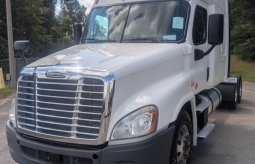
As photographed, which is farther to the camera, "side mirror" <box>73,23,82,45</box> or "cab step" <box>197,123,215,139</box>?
"side mirror" <box>73,23,82,45</box>

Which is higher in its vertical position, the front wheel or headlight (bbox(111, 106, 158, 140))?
headlight (bbox(111, 106, 158, 140))

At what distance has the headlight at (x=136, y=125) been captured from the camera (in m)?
3.00

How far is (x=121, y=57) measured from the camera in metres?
3.51

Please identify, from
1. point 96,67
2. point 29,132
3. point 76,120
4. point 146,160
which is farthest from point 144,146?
point 29,132

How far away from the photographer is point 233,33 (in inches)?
939

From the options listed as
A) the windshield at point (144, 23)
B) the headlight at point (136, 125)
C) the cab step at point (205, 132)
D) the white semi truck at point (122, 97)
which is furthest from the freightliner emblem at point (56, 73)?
the cab step at point (205, 132)

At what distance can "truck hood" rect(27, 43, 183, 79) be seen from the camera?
3205 millimetres

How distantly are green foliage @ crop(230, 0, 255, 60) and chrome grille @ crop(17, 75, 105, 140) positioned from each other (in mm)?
22361

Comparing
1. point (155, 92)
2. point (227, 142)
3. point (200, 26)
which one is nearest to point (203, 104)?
point (227, 142)

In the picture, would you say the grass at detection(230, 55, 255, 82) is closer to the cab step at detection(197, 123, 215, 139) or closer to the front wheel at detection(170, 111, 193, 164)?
the cab step at detection(197, 123, 215, 139)

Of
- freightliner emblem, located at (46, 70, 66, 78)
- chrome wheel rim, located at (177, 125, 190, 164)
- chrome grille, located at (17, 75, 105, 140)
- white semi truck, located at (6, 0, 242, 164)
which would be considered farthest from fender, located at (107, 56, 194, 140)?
freightliner emblem, located at (46, 70, 66, 78)

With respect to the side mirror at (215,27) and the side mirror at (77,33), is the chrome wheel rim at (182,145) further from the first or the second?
the side mirror at (77,33)

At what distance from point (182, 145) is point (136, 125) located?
44.9 inches

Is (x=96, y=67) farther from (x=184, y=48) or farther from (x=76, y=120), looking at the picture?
(x=184, y=48)
